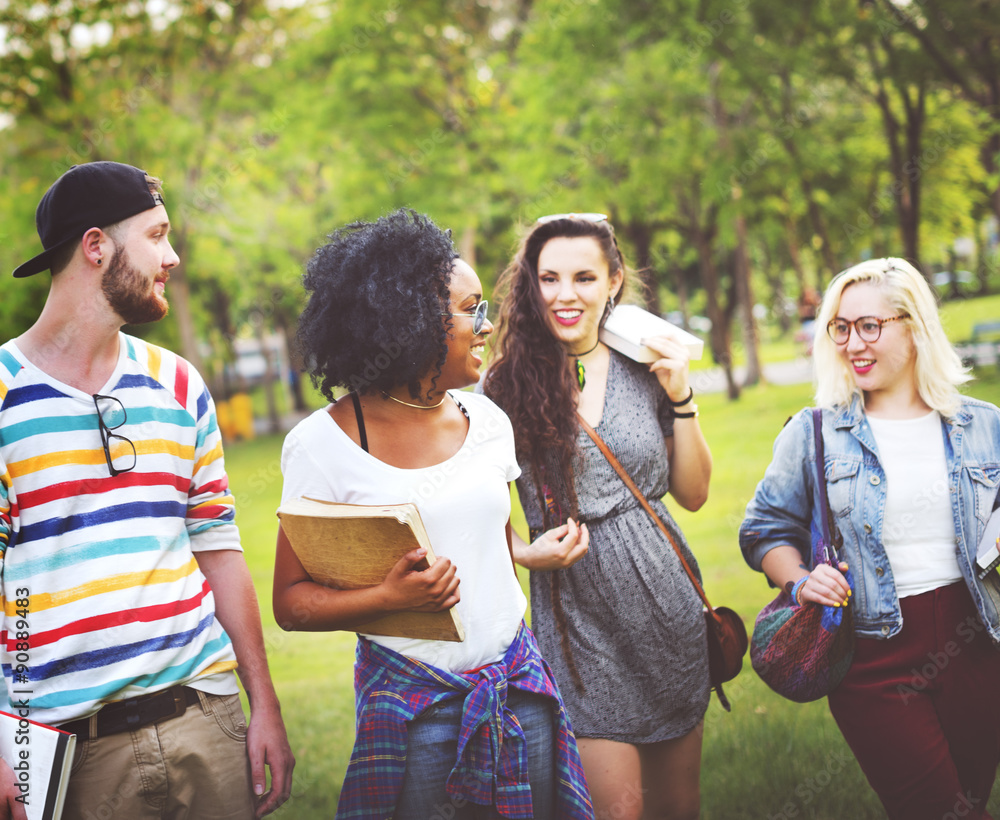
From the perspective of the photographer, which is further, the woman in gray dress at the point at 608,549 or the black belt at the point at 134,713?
the woman in gray dress at the point at 608,549

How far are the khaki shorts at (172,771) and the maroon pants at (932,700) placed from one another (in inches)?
76.2

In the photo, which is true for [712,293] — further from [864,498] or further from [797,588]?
[797,588]

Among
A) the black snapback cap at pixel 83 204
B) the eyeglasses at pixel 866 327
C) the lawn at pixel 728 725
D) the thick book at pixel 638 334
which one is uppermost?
the black snapback cap at pixel 83 204

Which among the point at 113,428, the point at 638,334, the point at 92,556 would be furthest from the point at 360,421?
the point at 638,334

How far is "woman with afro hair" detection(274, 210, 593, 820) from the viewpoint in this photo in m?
2.13

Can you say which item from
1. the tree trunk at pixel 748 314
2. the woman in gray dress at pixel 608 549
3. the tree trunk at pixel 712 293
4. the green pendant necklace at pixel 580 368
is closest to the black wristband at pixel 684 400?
the woman in gray dress at pixel 608 549

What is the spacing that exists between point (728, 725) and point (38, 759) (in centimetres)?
373

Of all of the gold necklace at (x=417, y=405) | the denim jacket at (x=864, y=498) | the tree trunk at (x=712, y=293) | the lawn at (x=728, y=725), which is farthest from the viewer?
the tree trunk at (x=712, y=293)

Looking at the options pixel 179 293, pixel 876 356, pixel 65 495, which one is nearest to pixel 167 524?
pixel 65 495

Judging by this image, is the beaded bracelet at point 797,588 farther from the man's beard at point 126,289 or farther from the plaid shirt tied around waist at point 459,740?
the man's beard at point 126,289

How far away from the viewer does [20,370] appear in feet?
7.10

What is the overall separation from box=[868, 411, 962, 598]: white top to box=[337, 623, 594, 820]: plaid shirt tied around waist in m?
1.40

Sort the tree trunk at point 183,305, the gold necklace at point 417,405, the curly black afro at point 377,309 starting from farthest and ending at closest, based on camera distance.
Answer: the tree trunk at point 183,305 → the gold necklace at point 417,405 → the curly black afro at point 377,309

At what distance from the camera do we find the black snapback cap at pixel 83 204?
2.24 m
